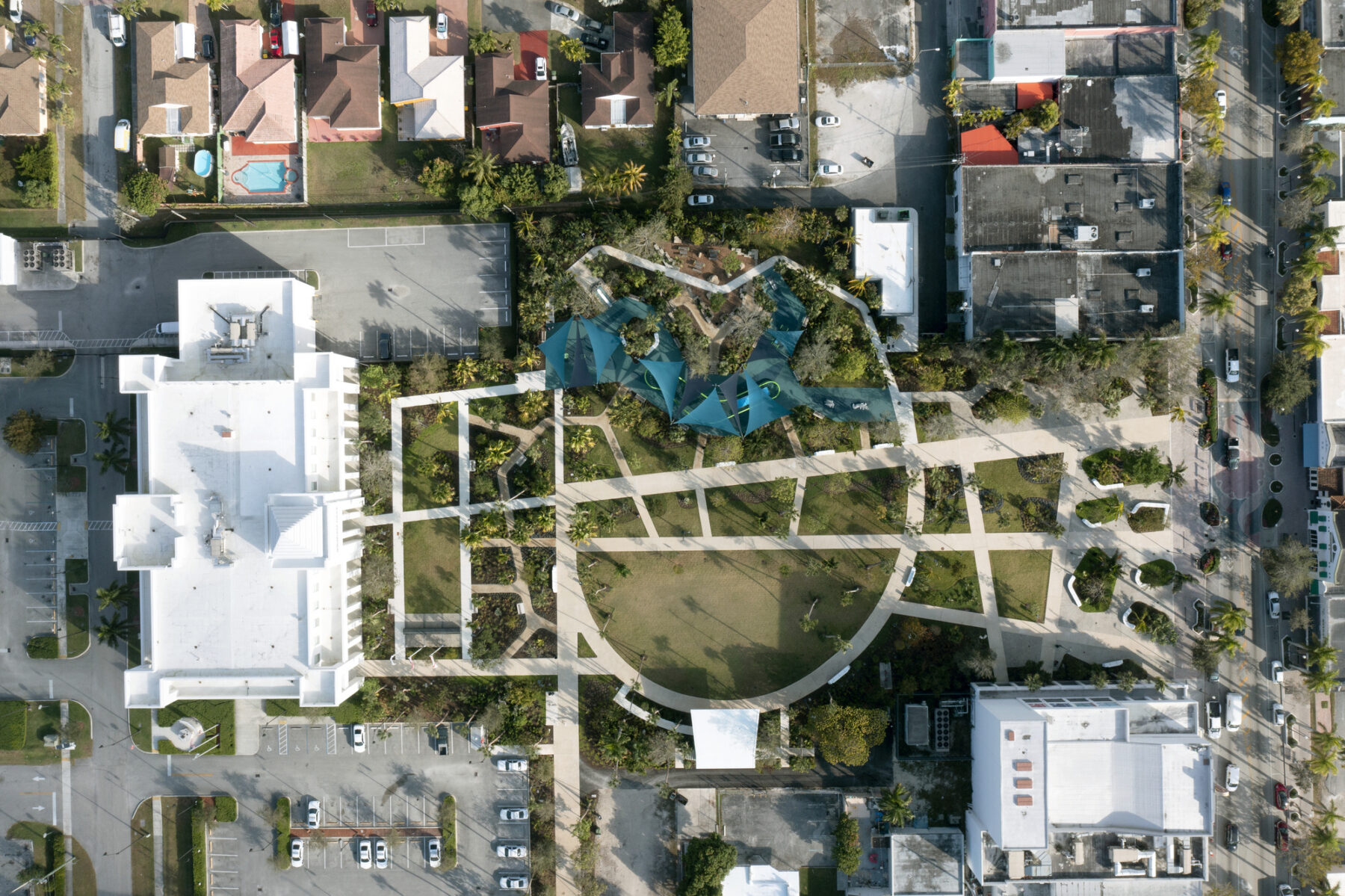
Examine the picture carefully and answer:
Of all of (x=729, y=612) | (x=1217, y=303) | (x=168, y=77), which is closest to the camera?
(x=1217, y=303)

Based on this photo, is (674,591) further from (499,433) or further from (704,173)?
(704,173)

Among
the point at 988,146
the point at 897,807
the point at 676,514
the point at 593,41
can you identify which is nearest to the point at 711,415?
the point at 676,514

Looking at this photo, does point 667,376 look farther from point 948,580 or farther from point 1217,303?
point 1217,303

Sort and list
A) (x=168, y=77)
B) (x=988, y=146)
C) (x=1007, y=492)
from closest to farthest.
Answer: (x=988, y=146) < (x=168, y=77) < (x=1007, y=492)

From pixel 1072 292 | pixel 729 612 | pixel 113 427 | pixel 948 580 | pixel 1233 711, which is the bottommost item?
pixel 1233 711

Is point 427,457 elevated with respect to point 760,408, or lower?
lower

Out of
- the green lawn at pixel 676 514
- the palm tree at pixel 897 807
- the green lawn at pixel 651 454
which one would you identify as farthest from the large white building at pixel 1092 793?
the green lawn at pixel 651 454

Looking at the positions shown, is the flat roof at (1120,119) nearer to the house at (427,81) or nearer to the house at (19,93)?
the house at (427,81)
